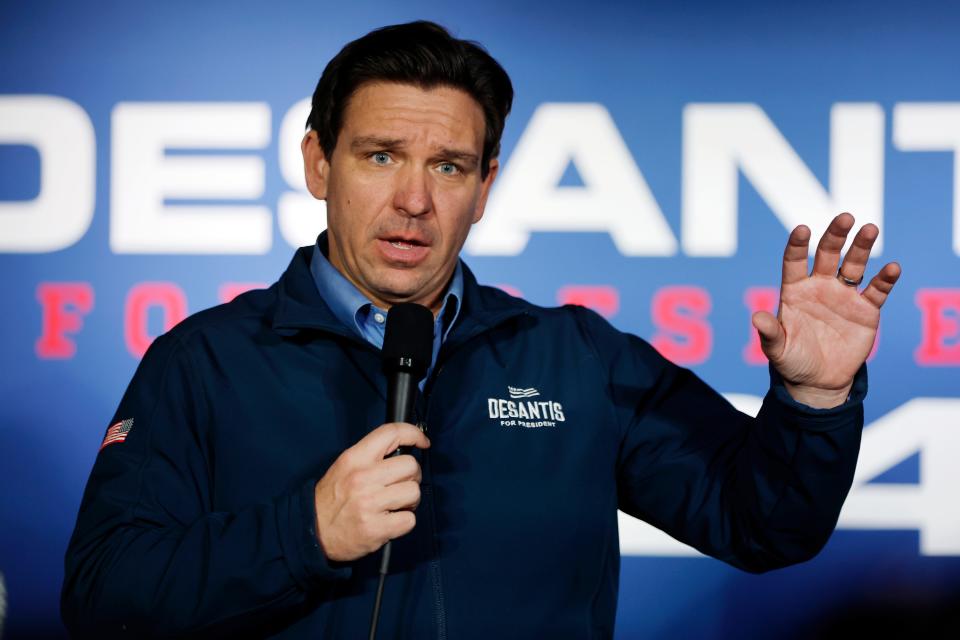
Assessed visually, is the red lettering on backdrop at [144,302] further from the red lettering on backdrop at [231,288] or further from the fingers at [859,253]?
the fingers at [859,253]

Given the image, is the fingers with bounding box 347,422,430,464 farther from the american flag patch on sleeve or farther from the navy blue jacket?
the american flag patch on sleeve

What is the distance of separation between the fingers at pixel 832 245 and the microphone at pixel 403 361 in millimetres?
447

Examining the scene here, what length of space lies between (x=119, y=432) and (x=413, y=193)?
471 mm

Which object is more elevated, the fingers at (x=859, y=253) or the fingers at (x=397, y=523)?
the fingers at (x=859, y=253)

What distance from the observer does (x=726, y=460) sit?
4.77 ft

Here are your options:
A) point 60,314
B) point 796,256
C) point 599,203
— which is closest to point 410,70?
point 796,256

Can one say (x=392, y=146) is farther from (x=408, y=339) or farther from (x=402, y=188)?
(x=408, y=339)

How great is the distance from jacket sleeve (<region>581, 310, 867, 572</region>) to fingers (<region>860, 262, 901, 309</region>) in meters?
0.09

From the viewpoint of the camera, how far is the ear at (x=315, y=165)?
1620 millimetres

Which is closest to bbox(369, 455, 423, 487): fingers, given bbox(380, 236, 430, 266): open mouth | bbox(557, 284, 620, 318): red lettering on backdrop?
bbox(380, 236, 430, 266): open mouth

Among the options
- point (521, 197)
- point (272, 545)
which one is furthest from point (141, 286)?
point (272, 545)

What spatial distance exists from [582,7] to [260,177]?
2.59ft

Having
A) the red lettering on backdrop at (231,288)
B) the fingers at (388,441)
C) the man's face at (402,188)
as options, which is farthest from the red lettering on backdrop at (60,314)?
the fingers at (388,441)

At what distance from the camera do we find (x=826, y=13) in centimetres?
238
